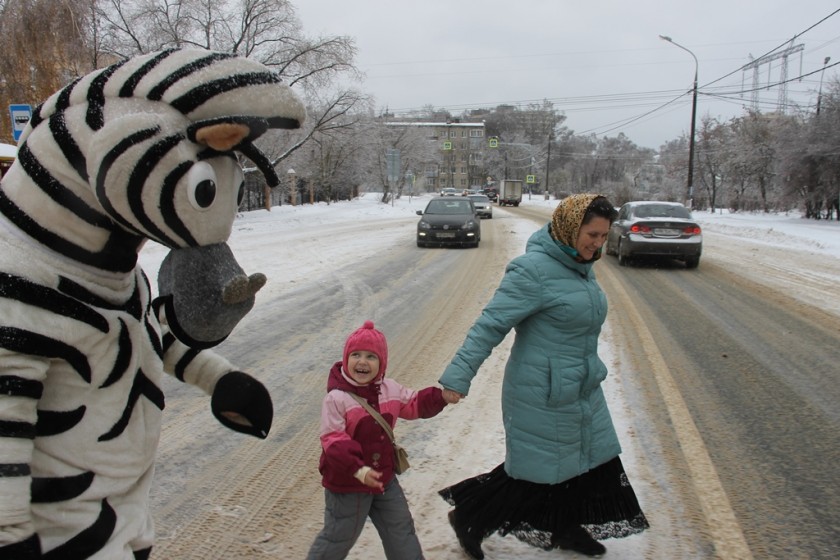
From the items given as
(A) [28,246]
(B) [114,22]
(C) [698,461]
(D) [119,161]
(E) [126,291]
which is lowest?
(C) [698,461]

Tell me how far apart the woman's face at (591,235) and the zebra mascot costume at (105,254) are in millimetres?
1694

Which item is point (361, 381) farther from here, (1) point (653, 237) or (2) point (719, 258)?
(2) point (719, 258)

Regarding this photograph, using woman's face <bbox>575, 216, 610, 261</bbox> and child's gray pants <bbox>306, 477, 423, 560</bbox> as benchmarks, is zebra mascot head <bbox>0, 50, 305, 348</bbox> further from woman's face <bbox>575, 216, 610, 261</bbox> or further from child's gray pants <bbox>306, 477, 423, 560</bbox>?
woman's face <bbox>575, 216, 610, 261</bbox>

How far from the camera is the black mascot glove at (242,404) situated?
1.68 metres

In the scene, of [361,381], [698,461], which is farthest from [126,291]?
[698,461]

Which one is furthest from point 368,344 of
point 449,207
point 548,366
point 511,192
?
point 511,192

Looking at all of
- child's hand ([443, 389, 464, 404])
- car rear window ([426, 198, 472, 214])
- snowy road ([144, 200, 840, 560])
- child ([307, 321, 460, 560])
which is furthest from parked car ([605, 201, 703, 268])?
child ([307, 321, 460, 560])

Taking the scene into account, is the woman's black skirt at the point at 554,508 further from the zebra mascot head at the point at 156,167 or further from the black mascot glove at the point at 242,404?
the zebra mascot head at the point at 156,167

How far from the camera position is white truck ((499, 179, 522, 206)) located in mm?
53375

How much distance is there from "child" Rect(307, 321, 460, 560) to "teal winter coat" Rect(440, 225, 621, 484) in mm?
389

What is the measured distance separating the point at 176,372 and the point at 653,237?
1274 centimetres

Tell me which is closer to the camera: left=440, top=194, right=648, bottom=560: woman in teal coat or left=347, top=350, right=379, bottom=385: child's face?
left=347, top=350, right=379, bottom=385: child's face

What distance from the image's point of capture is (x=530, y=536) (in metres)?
2.89

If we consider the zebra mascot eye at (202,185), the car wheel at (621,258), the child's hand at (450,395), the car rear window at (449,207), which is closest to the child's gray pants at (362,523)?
the child's hand at (450,395)
